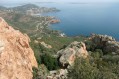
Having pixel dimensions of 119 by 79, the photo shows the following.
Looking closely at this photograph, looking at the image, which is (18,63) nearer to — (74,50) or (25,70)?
(25,70)

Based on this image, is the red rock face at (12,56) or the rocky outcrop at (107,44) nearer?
the red rock face at (12,56)

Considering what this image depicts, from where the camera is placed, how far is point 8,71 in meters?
24.9

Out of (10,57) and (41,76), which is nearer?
(10,57)

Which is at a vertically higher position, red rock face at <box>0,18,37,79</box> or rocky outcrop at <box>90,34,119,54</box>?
red rock face at <box>0,18,37,79</box>

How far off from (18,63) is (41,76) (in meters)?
4.52

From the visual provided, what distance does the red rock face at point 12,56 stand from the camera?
81.9ft

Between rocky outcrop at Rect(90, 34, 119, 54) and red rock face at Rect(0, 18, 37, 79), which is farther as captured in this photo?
rocky outcrop at Rect(90, 34, 119, 54)

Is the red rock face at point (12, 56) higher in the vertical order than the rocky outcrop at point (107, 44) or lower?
higher

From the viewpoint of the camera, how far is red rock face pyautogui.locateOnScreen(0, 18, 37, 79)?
25.0 m

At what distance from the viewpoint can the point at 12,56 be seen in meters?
27.0

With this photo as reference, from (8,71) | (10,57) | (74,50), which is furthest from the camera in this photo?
(74,50)

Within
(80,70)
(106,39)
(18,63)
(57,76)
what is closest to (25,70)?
(18,63)

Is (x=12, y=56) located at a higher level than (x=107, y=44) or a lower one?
higher

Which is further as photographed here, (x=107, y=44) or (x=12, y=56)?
(x=107, y=44)
